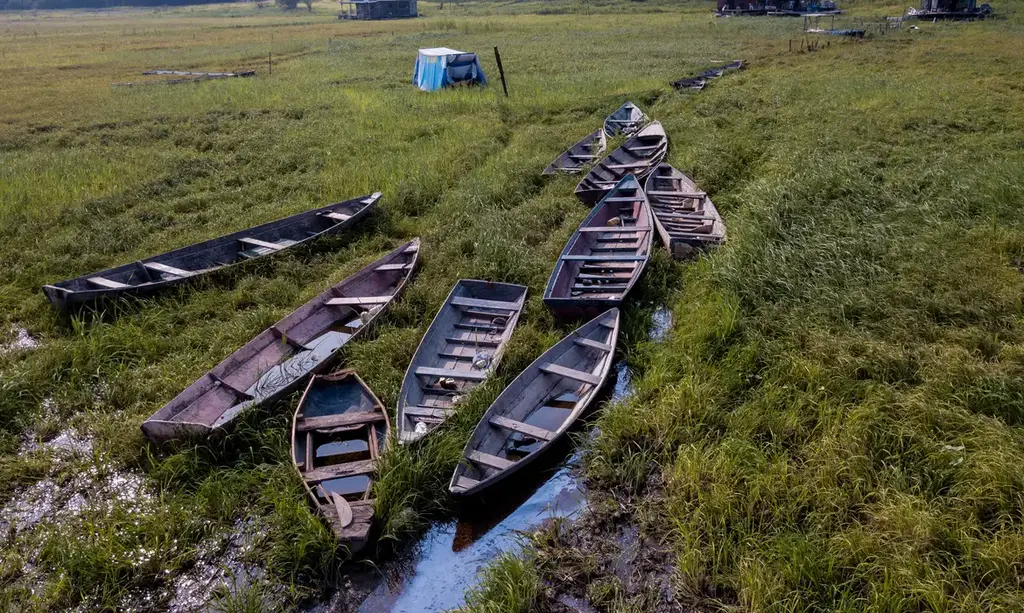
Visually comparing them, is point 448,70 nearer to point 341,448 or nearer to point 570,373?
point 570,373

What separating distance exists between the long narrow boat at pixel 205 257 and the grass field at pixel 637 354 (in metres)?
0.28

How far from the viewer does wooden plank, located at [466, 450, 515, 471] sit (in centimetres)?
570

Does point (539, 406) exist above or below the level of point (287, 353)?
below

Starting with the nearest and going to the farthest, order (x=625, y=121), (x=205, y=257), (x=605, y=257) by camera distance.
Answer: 1. (x=605, y=257)
2. (x=205, y=257)
3. (x=625, y=121)

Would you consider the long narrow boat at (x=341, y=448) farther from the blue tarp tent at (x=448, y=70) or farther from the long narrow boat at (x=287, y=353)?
the blue tarp tent at (x=448, y=70)

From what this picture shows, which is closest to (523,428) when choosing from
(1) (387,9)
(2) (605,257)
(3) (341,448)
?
(3) (341,448)

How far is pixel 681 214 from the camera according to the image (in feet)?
37.2

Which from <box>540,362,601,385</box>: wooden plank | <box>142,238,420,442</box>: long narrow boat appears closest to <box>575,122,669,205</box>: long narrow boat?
<box>142,238,420,442</box>: long narrow boat

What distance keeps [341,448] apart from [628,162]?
10.3m

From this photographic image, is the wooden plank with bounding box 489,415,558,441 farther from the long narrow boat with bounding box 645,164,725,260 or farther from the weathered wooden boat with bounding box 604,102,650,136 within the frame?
the weathered wooden boat with bounding box 604,102,650,136

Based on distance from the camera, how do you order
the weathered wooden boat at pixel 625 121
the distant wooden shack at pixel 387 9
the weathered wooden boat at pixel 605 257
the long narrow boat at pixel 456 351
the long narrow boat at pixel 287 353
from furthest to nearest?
the distant wooden shack at pixel 387 9 < the weathered wooden boat at pixel 625 121 < the weathered wooden boat at pixel 605 257 < the long narrow boat at pixel 456 351 < the long narrow boat at pixel 287 353

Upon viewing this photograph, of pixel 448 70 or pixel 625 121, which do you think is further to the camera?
pixel 448 70

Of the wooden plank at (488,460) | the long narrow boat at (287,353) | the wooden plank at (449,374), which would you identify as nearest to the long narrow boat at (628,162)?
the long narrow boat at (287,353)

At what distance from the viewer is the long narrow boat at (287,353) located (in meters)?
6.30
